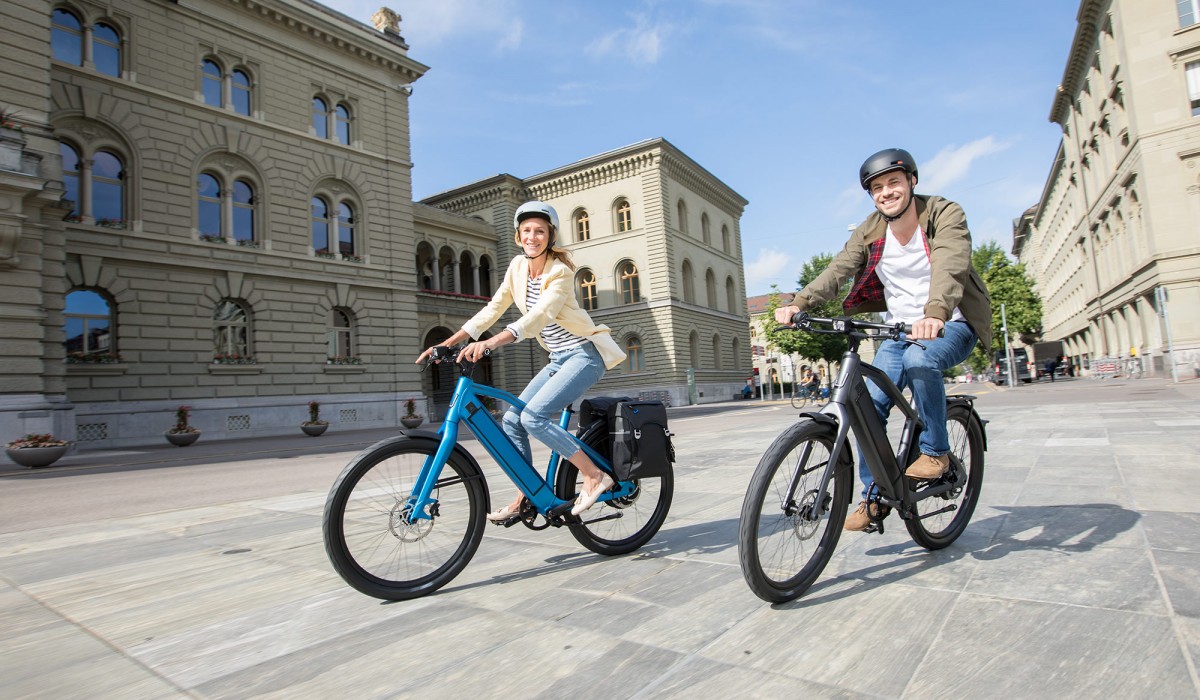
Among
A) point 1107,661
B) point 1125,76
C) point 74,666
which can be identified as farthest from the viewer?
point 1125,76

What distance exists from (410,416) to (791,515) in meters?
22.5

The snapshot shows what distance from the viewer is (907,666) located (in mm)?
1886

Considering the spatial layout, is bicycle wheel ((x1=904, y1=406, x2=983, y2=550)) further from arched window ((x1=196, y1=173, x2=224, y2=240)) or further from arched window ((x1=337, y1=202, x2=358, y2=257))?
arched window ((x1=337, y1=202, x2=358, y2=257))

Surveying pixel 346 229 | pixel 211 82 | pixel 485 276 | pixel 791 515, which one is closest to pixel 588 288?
pixel 485 276

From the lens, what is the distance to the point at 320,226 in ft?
78.7

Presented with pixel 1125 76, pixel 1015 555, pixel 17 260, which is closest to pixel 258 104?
pixel 17 260

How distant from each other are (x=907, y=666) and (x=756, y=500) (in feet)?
2.17

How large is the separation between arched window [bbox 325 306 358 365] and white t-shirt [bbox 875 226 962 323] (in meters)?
22.7

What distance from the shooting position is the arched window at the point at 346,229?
24.4m

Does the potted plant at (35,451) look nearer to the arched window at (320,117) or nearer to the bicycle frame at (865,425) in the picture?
the bicycle frame at (865,425)

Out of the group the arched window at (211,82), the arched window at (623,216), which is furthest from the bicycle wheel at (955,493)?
the arched window at (623,216)

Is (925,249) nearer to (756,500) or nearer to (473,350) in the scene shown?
(756,500)

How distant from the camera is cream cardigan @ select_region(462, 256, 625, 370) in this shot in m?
3.23

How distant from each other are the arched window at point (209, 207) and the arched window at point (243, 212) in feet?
1.58
